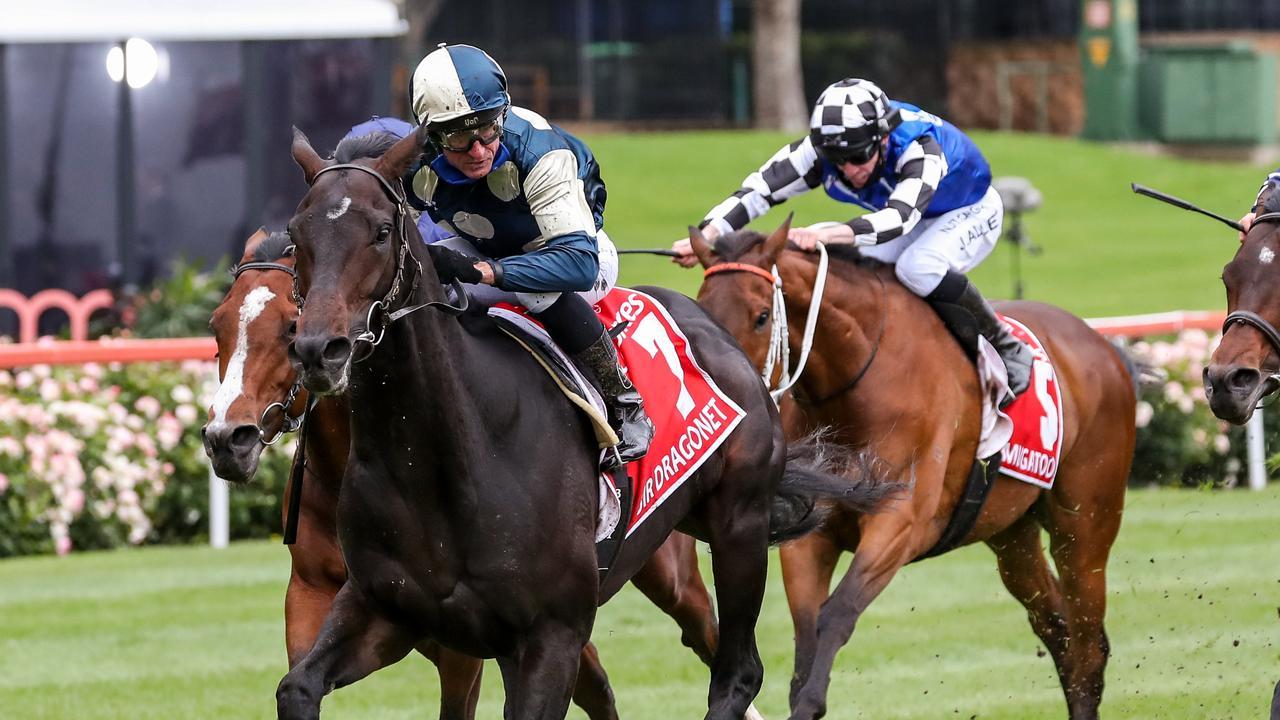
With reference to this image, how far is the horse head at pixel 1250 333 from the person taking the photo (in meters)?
4.92

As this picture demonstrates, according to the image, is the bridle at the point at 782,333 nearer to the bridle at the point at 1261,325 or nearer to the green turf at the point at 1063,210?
the bridle at the point at 1261,325

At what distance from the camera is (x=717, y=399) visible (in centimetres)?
542

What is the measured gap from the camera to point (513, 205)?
4.75 m

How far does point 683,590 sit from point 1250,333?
6.61 feet

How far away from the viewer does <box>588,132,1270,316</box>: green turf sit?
865 inches

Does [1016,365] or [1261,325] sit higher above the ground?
[1261,325]

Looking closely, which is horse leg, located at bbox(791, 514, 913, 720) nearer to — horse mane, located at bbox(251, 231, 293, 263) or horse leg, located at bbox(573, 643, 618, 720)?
horse leg, located at bbox(573, 643, 618, 720)

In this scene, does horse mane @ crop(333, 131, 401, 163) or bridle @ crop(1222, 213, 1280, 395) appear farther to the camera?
bridle @ crop(1222, 213, 1280, 395)

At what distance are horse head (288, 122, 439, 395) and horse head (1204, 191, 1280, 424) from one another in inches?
81.8

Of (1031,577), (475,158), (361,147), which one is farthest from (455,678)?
Result: (1031,577)

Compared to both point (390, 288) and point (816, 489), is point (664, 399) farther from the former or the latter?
point (390, 288)

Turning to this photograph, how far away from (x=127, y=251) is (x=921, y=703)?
350 inches

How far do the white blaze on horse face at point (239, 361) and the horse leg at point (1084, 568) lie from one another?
11.4 feet

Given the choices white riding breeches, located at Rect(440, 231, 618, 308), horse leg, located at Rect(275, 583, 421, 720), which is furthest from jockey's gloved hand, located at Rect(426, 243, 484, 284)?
horse leg, located at Rect(275, 583, 421, 720)
